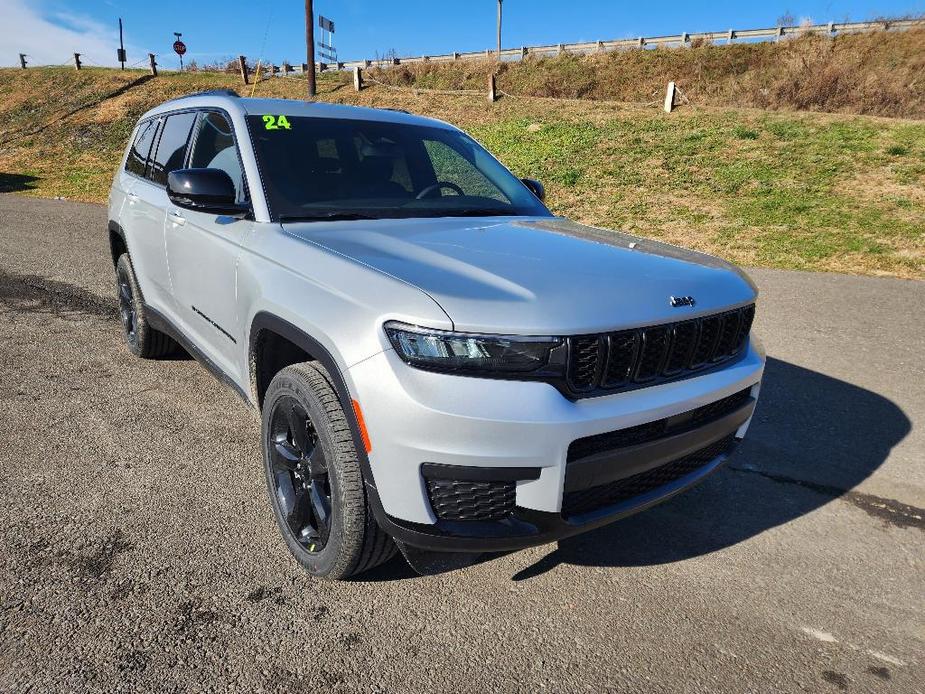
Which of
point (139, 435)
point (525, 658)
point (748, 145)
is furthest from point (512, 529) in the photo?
point (748, 145)

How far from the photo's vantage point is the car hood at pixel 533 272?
1950mm

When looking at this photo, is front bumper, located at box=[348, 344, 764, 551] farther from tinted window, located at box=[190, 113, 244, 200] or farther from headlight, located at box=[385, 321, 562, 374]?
tinted window, located at box=[190, 113, 244, 200]

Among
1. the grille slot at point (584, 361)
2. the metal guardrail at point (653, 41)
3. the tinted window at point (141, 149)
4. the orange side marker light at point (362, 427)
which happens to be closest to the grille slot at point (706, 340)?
the grille slot at point (584, 361)

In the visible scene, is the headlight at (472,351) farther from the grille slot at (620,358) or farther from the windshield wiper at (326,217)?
the windshield wiper at (326,217)

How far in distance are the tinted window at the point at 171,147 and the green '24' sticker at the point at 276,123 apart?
2.56 feet

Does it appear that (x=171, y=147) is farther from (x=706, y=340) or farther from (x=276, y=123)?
(x=706, y=340)

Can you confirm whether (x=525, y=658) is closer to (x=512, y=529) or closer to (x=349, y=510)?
(x=512, y=529)

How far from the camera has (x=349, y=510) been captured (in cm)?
216

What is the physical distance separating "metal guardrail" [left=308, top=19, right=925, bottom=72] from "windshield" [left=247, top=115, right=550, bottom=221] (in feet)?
114

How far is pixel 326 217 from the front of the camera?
113 inches

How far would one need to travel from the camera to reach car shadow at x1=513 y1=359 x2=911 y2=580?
2.78 metres

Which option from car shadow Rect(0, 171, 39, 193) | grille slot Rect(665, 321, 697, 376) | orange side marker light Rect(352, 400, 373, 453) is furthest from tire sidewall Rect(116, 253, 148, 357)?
car shadow Rect(0, 171, 39, 193)

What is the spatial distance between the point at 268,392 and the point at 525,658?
1.37 metres

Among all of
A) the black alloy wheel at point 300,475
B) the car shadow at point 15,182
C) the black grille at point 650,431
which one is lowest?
the car shadow at point 15,182
